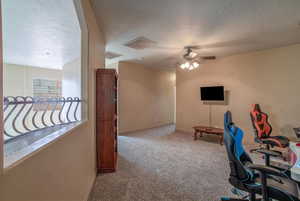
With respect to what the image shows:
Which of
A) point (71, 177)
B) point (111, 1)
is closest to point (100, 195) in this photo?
point (71, 177)

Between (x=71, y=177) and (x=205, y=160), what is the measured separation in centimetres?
262

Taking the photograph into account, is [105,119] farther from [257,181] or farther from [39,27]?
[257,181]

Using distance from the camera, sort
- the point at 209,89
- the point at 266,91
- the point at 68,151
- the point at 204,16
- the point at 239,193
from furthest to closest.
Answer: the point at 209,89 → the point at 266,91 → the point at 204,16 → the point at 239,193 → the point at 68,151

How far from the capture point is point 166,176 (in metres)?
2.35

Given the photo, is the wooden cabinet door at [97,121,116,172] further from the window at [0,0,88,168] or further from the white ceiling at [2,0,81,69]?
the white ceiling at [2,0,81,69]

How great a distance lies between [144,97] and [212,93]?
2.69 m

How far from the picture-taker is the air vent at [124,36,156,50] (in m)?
3.22

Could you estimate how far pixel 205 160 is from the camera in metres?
2.95

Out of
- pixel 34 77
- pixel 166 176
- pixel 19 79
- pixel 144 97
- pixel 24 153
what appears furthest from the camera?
pixel 144 97

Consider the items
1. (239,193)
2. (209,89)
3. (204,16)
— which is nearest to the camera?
(239,193)

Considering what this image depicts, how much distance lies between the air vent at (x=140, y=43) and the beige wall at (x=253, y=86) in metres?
2.38

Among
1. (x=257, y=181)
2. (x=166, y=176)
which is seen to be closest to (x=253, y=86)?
(x=257, y=181)

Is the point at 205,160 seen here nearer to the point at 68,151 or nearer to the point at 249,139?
the point at 249,139

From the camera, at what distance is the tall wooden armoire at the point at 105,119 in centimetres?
241
